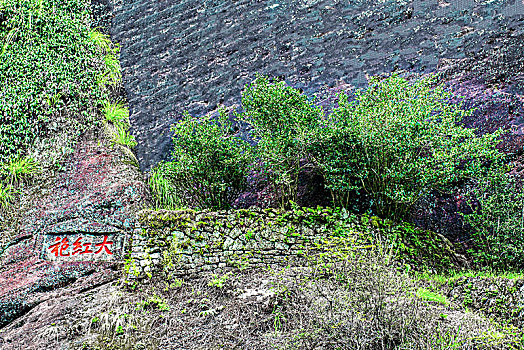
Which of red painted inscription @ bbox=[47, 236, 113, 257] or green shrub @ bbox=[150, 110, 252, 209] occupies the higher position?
green shrub @ bbox=[150, 110, 252, 209]

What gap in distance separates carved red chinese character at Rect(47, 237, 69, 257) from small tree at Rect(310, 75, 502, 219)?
330cm

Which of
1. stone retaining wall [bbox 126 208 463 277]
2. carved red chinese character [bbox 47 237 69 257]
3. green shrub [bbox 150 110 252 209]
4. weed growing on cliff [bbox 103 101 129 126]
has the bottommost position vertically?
stone retaining wall [bbox 126 208 463 277]

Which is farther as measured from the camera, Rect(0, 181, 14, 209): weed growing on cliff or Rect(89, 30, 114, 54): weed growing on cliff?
Rect(89, 30, 114, 54): weed growing on cliff

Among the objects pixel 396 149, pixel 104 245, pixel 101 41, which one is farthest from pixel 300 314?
pixel 101 41

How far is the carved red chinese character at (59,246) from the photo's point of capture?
516cm

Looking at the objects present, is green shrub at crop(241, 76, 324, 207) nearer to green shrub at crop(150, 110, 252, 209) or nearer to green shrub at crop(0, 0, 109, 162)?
green shrub at crop(150, 110, 252, 209)

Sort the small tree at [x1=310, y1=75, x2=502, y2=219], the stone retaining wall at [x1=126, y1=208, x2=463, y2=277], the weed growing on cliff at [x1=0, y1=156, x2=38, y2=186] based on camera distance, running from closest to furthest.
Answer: the stone retaining wall at [x1=126, y1=208, x2=463, y2=277], the small tree at [x1=310, y1=75, x2=502, y2=219], the weed growing on cliff at [x1=0, y1=156, x2=38, y2=186]

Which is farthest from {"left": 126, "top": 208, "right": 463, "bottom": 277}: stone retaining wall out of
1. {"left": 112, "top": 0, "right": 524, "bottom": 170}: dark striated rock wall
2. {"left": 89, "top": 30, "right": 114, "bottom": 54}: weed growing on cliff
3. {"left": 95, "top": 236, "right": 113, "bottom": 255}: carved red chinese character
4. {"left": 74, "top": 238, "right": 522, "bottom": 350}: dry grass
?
{"left": 89, "top": 30, "right": 114, "bottom": 54}: weed growing on cliff

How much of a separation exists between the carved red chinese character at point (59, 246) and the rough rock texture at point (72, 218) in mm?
127

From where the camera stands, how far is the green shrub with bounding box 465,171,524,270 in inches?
177

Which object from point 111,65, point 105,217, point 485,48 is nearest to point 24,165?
point 105,217

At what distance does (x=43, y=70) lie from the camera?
7207 millimetres

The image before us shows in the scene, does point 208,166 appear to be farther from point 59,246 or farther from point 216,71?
point 216,71

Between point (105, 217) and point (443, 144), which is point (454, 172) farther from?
point (105, 217)
